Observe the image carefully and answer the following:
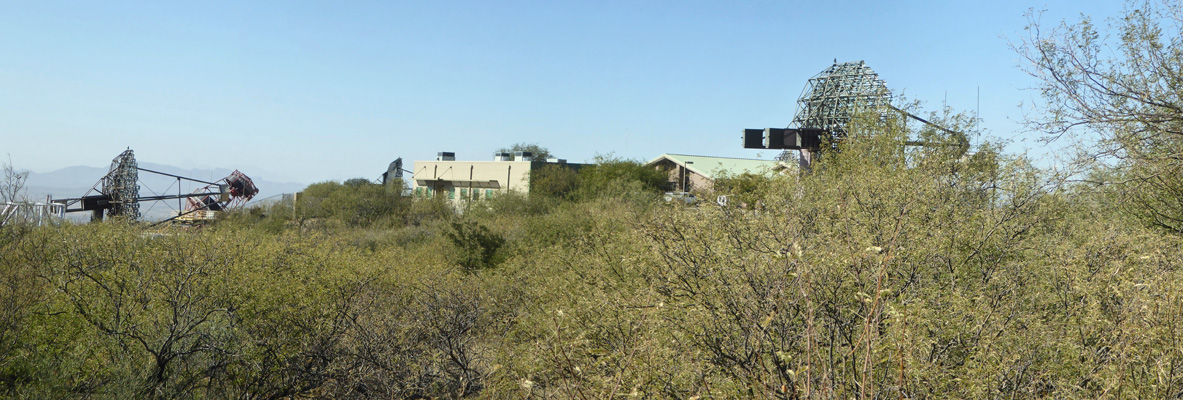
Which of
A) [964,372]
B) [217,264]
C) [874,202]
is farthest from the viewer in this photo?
[217,264]

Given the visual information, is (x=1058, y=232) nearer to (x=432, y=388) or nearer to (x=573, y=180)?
(x=432, y=388)

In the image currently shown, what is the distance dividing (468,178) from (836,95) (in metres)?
35.3

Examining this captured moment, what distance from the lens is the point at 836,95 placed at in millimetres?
40125

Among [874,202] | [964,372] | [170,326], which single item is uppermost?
[874,202]

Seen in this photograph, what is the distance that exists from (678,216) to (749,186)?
1142 inches

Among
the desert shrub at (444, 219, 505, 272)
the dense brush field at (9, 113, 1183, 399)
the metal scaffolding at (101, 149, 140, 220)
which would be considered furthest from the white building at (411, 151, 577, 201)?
the dense brush field at (9, 113, 1183, 399)

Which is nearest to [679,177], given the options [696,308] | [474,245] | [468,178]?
Result: [468,178]

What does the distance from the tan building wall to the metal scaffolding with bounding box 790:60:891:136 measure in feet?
81.9

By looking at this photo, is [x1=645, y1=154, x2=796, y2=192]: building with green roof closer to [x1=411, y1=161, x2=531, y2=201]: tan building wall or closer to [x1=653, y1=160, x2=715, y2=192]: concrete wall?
[x1=653, y1=160, x2=715, y2=192]: concrete wall

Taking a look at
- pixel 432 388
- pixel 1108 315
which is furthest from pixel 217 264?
pixel 1108 315

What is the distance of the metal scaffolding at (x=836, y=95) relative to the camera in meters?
38.8

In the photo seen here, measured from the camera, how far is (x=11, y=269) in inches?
595

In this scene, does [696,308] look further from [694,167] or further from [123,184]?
[694,167]

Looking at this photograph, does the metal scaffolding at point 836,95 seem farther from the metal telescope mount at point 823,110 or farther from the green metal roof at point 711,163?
the green metal roof at point 711,163
